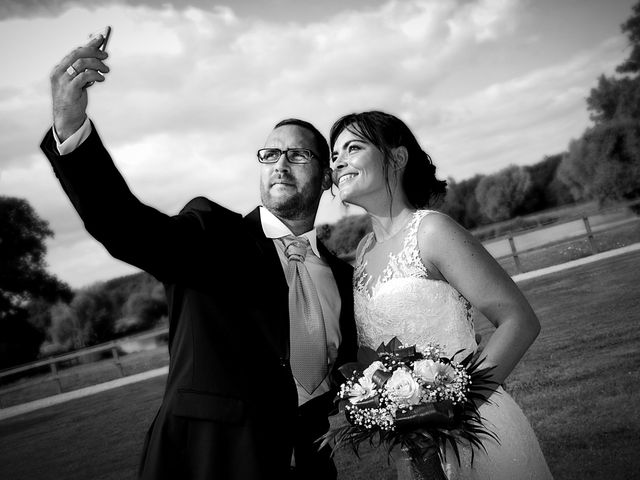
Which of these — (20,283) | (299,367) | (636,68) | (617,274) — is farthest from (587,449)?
(636,68)

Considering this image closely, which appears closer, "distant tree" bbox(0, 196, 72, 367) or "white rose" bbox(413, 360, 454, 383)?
"white rose" bbox(413, 360, 454, 383)

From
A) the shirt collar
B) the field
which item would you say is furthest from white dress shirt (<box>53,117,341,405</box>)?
the field

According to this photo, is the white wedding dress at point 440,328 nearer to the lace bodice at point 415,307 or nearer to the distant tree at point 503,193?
the lace bodice at point 415,307

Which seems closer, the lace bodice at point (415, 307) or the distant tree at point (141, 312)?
the lace bodice at point (415, 307)

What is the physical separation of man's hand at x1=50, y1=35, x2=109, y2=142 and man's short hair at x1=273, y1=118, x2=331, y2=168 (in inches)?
71.4

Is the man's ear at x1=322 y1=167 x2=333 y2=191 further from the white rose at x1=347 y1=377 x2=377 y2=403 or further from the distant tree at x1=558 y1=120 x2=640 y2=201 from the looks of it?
the distant tree at x1=558 y1=120 x2=640 y2=201

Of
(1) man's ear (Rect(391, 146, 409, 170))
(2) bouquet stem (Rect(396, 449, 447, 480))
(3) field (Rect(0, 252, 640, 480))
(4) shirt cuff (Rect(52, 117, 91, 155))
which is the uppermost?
(4) shirt cuff (Rect(52, 117, 91, 155))

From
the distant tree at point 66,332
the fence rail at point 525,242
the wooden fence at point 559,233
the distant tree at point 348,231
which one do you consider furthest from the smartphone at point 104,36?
the distant tree at point 66,332

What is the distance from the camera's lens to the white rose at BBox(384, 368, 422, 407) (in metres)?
2.04

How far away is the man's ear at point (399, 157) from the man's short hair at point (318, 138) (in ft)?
1.69

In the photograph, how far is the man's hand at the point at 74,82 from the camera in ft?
6.14

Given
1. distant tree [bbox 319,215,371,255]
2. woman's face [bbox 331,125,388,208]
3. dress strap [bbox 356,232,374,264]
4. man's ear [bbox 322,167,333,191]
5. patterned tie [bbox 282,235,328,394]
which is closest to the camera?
patterned tie [bbox 282,235,328,394]

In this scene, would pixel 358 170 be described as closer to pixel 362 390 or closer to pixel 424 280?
pixel 424 280

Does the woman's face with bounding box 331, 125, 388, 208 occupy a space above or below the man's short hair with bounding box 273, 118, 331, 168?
below
